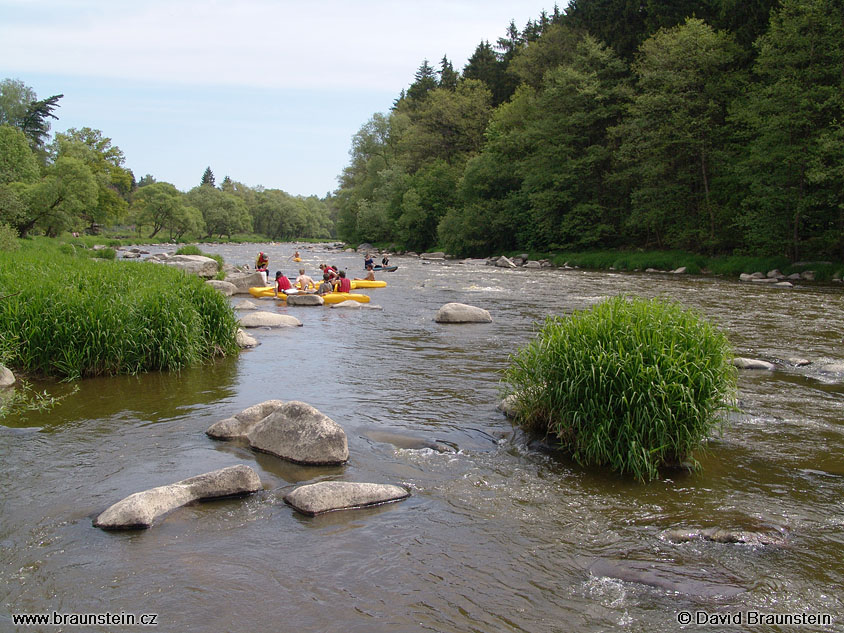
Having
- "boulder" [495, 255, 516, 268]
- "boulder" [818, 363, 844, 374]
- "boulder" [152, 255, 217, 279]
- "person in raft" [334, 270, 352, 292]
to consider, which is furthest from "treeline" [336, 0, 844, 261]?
"boulder" [152, 255, 217, 279]

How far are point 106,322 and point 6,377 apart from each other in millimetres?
1630

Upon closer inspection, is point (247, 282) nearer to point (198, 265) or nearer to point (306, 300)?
point (306, 300)

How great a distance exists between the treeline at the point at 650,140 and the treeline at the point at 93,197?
2782 centimetres

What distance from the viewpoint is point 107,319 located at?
9.98m

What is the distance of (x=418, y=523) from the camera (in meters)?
5.34

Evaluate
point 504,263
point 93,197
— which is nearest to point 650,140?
point 504,263

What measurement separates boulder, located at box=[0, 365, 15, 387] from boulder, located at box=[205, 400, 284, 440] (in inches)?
135

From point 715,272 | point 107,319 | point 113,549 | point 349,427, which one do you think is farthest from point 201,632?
point 715,272

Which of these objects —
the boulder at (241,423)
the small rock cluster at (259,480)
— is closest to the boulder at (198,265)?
the boulder at (241,423)

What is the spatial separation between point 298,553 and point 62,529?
1.97 metres

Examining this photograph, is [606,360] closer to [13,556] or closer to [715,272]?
[13,556]

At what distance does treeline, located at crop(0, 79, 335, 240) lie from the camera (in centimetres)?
4350

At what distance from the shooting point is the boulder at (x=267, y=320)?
15.5 meters

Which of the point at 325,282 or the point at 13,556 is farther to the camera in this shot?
the point at 325,282
